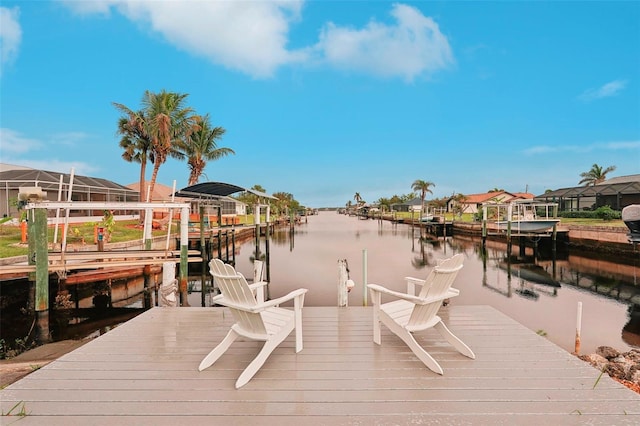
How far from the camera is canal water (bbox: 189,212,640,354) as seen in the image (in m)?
8.41

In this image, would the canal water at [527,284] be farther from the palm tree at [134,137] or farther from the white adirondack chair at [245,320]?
the palm tree at [134,137]

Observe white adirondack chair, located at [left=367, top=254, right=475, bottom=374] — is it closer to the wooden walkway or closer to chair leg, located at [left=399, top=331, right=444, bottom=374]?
chair leg, located at [left=399, top=331, right=444, bottom=374]

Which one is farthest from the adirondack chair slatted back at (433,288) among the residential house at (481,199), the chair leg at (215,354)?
the residential house at (481,199)

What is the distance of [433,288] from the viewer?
330cm

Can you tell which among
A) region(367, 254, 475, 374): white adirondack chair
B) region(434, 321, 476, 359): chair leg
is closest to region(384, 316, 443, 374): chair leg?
region(367, 254, 475, 374): white adirondack chair

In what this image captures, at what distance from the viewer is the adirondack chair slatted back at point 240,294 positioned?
303 centimetres

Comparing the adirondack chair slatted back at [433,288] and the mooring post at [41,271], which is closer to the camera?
the adirondack chair slatted back at [433,288]

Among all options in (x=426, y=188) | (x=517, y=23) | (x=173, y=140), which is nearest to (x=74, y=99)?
(x=173, y=140)

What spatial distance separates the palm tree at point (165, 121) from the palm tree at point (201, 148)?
130 inches

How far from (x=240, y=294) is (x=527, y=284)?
47.0 ft

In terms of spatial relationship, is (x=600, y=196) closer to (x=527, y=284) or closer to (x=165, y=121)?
(x=527, y=284)

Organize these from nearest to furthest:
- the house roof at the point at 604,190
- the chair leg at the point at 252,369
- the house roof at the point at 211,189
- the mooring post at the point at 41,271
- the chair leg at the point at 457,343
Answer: the chair leg at the point at 252,369
the chair leg at the point at 457,343
the mooring post at the point at 41,271
the house roof at the point at 211,189
the house roof at the point at 604,190

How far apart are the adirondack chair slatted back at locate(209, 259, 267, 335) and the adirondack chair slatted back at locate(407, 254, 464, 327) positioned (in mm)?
1505

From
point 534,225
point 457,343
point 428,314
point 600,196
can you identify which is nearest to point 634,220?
point 534,225
